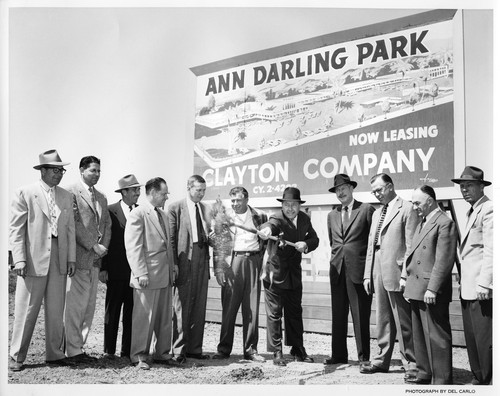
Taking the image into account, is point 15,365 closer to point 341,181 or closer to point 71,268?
point 71,268

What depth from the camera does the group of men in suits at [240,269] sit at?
16.2 feet

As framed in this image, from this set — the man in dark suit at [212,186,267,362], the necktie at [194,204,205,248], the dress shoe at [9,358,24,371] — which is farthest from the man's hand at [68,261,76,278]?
the man in dark suit at [212,186,267,362]

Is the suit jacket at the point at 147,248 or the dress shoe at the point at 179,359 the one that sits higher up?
the suit jacket at the point at 147,248

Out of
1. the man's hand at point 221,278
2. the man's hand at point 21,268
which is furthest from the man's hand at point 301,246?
the man's hand at point 21,268

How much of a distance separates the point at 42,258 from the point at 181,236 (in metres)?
1.09

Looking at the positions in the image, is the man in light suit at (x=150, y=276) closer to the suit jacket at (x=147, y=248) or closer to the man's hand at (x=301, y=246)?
the suit jacket at (x=147, y=248)

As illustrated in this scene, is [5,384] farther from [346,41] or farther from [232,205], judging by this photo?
[346,41]

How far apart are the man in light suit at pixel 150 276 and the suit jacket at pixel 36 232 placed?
47 cm

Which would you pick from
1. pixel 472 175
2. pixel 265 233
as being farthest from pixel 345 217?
pixel 472 175

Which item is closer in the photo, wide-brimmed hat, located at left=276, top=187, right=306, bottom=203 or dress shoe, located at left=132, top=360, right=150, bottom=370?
dress shoe, located at left=132, top=360, right=150, bottom=370

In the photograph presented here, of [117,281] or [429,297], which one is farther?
[117,281]

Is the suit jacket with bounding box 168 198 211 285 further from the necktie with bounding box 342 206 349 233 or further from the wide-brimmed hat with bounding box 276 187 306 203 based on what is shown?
the necktie with bounding box 342 206 349 233

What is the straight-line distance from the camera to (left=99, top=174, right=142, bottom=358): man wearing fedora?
5402 mm

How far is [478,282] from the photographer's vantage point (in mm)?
4871
